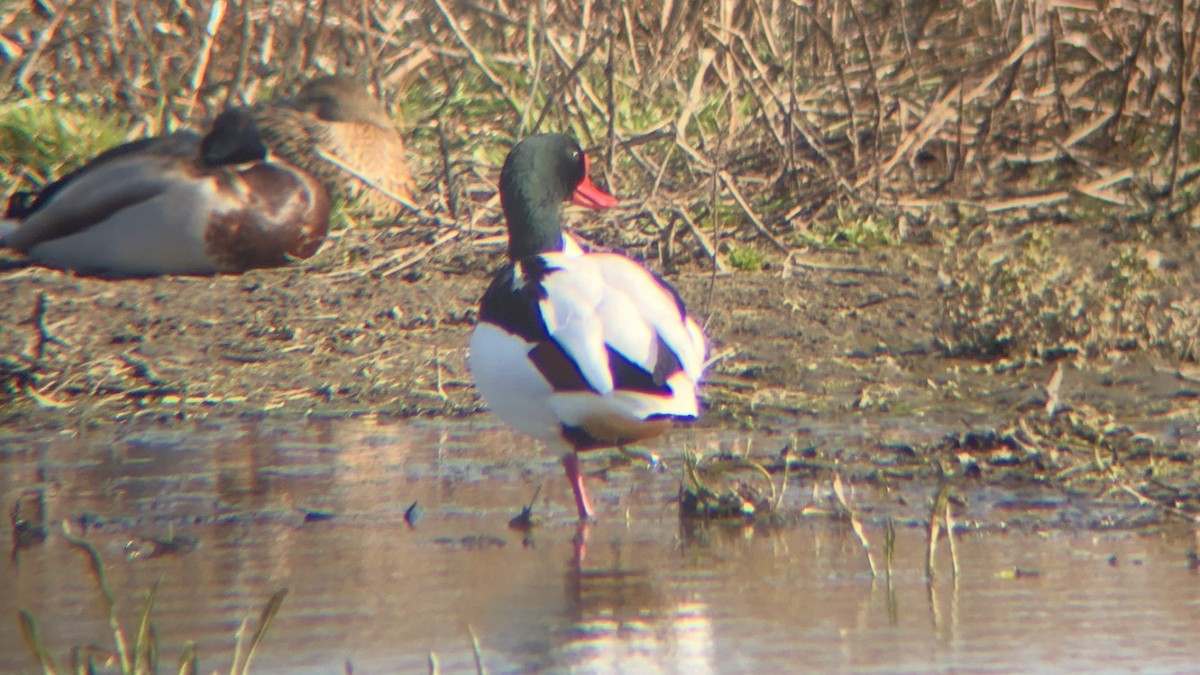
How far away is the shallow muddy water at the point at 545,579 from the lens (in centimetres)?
333

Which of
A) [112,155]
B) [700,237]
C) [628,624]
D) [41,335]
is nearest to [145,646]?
[628,624]

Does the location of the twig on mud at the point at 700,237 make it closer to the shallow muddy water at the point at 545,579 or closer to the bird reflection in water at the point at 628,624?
the shallow muddy water at the point at 545,579

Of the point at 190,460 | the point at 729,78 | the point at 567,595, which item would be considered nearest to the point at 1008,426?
the point at 567,595

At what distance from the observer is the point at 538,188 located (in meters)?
5.54

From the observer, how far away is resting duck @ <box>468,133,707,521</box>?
4.22 metres

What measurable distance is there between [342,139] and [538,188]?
10.9ft

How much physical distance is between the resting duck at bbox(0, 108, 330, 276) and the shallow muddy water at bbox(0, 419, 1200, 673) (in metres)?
2.59

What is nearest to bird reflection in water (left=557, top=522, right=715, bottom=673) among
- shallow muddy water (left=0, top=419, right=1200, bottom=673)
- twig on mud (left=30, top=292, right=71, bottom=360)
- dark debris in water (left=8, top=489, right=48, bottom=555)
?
shallow muddy water (left=0, top=419, right=1200, bottom=673)

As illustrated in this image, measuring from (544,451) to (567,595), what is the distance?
1528mm

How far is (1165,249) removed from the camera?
705cm

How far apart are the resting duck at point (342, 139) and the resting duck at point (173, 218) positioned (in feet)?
2.00

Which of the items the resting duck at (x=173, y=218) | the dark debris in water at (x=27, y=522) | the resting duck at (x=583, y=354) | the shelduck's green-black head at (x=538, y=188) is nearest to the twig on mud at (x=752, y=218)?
the shelduck's green-black head at (x=538, y=188)

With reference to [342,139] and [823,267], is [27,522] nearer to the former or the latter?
[823,267]

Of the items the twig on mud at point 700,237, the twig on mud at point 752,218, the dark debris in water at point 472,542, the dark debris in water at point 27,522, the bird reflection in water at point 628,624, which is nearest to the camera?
the bird reflection in water at point 628,624
